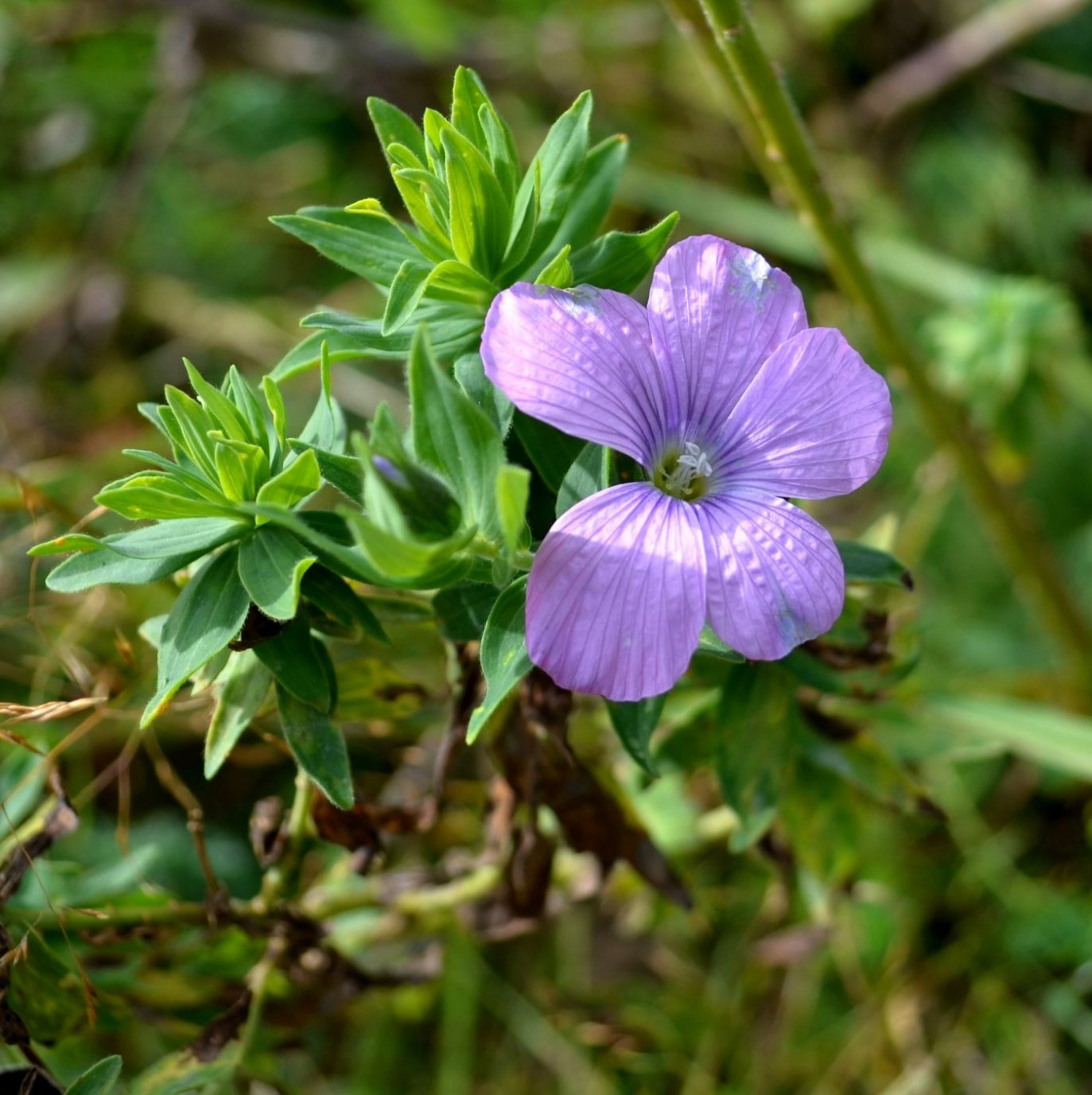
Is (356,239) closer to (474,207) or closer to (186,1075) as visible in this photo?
(474,207)

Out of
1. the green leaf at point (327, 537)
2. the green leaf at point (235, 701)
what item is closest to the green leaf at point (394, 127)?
the green leaf at point (327, 537)

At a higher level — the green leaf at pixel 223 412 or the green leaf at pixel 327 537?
the green leaf at pixel 223 412

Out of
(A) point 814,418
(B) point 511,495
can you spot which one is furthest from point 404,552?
(A) point 814,418

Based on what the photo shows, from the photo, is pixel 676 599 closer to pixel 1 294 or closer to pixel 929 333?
pixel 929 333

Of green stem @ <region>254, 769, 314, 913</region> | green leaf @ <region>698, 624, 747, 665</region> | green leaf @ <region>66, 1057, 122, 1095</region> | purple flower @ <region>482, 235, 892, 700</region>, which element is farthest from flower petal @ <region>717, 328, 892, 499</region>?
green leaf @ <region>66, 1057, 122, 1095</region>

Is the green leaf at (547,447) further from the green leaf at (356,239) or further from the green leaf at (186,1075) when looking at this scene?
the green leaf at (186,1075)

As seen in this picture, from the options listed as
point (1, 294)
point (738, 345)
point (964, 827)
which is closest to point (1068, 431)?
point (964, 827)

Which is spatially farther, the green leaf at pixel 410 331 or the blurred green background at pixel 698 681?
the blurred green background at pixel 698 681
